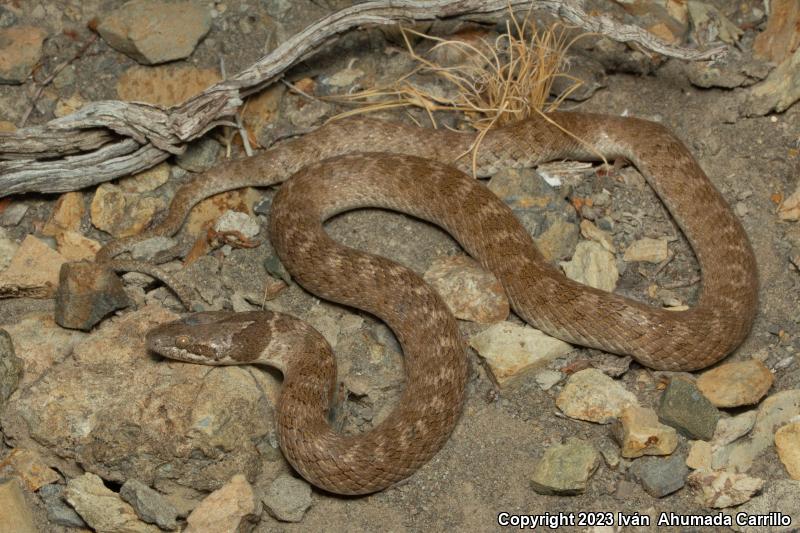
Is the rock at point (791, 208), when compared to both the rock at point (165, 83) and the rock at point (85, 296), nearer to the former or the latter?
the rock at point (165, 83)

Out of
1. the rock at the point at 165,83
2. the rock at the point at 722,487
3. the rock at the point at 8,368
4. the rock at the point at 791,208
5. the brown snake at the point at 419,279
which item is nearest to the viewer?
the rock at the point at 722,487

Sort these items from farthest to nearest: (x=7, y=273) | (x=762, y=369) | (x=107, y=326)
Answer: (x=7, y=273)
(x=107, y=326)
(x=762, y=369)

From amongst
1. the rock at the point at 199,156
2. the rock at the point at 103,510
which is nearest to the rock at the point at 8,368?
the rock at the point at 103,510

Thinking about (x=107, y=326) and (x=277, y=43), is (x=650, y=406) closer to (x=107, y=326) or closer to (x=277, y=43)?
(x=107, y=326)

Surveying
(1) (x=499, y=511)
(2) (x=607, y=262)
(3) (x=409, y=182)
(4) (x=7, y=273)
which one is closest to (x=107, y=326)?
(4) (x=7, y=273)

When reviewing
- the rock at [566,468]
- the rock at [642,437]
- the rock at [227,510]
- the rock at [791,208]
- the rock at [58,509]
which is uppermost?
the rock at [791,208]

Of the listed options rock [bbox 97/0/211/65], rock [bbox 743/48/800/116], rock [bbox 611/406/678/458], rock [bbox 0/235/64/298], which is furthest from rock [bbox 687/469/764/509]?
rock [bbox 97/0/211/65]

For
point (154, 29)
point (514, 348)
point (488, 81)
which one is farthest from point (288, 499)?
point (154, 29)
